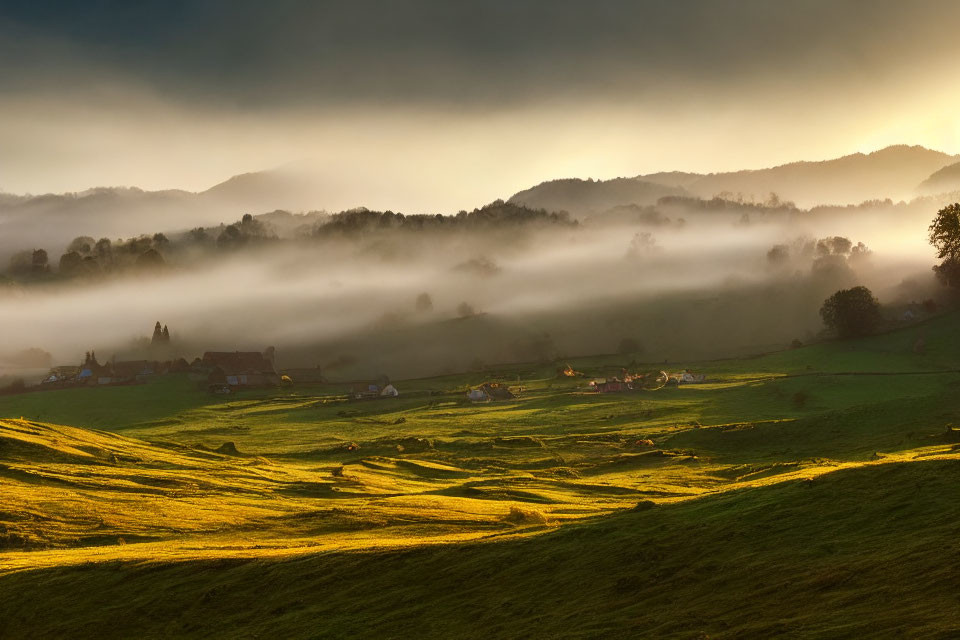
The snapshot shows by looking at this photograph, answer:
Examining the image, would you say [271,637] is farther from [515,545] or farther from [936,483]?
[936,483]

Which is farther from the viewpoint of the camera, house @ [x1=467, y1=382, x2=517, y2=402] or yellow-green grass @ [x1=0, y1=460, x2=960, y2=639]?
house @ [x1=467, y1=382, x2=517, y2=402]

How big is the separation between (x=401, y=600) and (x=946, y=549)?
74.8 ft

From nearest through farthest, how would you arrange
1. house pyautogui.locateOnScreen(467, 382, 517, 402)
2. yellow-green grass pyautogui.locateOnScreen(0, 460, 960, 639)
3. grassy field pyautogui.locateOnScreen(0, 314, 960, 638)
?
yellow-green grass pyautogui.locateOnScreen(0, 460, 960, 639) → grassy field pyautogui.locateOnScreen(0, 314, 960, 638) → house pyautogui.locateOnScreen(467, 382, 517, 402)

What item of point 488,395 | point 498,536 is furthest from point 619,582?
point 488,395

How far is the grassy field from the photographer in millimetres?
32344

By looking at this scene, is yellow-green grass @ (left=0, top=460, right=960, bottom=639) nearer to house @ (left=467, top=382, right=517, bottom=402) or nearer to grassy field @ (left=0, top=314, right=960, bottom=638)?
grassy field @ (left=0, top=314, right=960, bottom=638)

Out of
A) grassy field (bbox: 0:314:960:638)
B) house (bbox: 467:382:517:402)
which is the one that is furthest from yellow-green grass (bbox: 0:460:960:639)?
house (bbox: 467:382:517:402)

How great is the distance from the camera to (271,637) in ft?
128

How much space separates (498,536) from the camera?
1865 inches

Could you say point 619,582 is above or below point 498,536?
above

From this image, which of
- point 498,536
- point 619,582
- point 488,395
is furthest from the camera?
point 488,395

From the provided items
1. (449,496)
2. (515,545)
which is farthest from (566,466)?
(515,545)

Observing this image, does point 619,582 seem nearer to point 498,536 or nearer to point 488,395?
point 498,536

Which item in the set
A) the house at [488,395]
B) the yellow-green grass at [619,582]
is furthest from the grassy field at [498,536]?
the house at [488,395]
